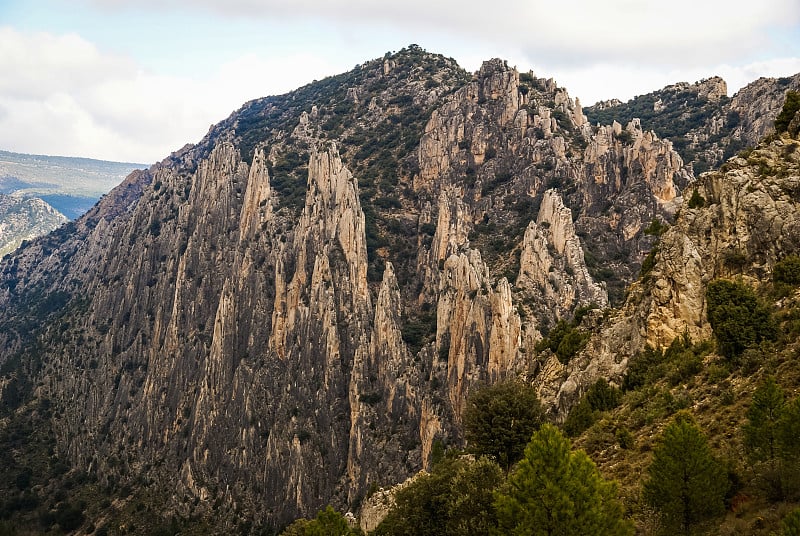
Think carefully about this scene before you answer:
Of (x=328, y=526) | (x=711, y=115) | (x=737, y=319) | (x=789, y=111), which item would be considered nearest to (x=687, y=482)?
(x=737, y=319)

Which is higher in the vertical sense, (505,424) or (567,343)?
(567,343)

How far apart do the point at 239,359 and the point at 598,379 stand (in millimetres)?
83488

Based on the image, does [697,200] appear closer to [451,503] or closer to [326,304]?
[451,503]

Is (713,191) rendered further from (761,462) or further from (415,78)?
(415,78)

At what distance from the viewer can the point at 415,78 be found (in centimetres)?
15962

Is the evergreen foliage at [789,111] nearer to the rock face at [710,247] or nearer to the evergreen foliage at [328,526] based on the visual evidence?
the rock face at [710,247]

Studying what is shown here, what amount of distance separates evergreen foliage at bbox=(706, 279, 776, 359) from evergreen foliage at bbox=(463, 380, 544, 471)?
1304 centimetres

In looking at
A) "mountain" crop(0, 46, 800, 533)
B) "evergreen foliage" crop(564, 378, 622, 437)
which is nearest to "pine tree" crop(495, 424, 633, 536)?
"evergreen foliage" crop(564, 378, 622, 437)

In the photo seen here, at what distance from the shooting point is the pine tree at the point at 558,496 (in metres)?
22.0

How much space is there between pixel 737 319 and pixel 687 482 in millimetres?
12574

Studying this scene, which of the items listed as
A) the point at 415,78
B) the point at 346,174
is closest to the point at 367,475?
the point at 346,174

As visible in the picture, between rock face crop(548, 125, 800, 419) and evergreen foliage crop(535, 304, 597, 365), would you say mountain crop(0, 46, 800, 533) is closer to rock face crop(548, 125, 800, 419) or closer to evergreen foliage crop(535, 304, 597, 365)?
evergreen foliage crop(535, 304, 597, 365)

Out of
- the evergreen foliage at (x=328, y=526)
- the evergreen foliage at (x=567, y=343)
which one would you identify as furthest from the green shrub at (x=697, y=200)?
the evergreen foliage at (x=328, y=526)

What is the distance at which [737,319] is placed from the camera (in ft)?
106
